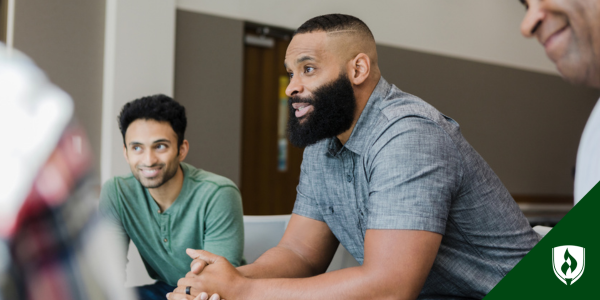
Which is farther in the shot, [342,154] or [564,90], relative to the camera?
[564,90]

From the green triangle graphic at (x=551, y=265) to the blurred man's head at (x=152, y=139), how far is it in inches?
51.1

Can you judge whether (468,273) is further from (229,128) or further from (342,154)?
(229,128)

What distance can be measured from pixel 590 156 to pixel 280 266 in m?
1.06

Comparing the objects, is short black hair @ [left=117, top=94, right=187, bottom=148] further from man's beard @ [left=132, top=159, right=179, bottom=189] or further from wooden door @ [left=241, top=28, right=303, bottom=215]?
wooden door @ [left=241, top=28, right=303, bottom=215]

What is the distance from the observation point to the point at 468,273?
117 cm

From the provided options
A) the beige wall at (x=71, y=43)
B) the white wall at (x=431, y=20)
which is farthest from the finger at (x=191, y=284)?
the white wall at (x=431, y=20)

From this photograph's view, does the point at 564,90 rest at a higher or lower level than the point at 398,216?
higher

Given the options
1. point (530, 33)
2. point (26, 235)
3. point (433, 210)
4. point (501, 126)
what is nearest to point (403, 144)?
point (433, 210)

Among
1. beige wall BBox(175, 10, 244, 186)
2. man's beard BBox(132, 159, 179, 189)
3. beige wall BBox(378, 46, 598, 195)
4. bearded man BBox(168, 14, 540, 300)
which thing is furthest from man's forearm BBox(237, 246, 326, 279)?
beige wall BBox(378, 46, 598, 195)

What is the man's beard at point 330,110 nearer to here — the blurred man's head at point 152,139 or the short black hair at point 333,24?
the short black hair at point 333,24

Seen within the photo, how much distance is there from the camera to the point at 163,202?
1794mm

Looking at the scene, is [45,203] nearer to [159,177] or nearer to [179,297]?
[179,297]

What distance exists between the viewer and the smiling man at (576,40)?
36cm

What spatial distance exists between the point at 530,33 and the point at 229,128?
134 inches
